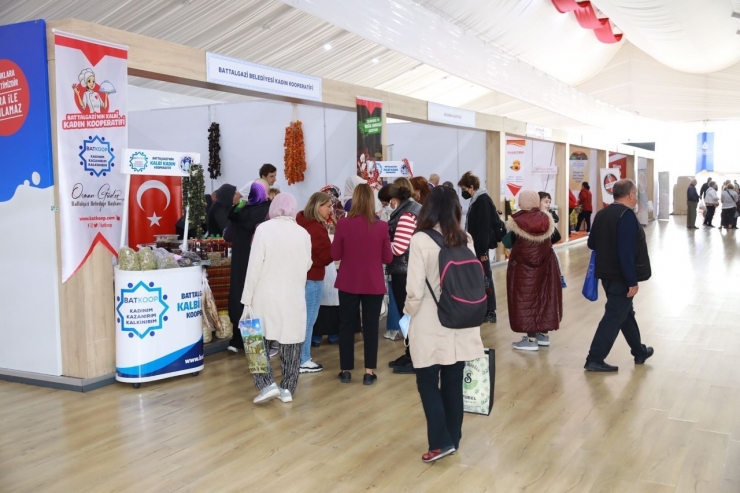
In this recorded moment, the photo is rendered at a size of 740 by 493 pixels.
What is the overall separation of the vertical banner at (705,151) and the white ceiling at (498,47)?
8.29ft

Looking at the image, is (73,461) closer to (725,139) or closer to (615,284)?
(615,284)

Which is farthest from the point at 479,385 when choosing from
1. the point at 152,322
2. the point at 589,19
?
the point at 589,19

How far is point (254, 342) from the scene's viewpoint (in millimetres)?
4379

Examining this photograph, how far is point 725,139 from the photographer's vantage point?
2809 centimetres

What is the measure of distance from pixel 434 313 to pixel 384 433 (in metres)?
1.02

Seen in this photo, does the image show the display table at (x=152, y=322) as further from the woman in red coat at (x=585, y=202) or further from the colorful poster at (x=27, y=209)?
the woman in red coat at (x=585, y=202)

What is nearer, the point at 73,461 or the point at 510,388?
the point at 73,461

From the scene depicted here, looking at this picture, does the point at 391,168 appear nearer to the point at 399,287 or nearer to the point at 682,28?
the point at 399,287

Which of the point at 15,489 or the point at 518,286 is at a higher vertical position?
the point at 518,286

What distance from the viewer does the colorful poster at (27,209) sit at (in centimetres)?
479

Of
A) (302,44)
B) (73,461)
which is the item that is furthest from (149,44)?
(302,44)

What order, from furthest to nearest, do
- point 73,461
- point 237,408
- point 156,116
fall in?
1. point 156,116
2. point 237,408
3. point 73,461

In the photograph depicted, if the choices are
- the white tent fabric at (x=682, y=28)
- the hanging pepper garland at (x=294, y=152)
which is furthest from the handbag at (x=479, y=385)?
the white tent fabric at (x=682, y=28)

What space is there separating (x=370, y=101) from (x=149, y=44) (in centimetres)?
325
